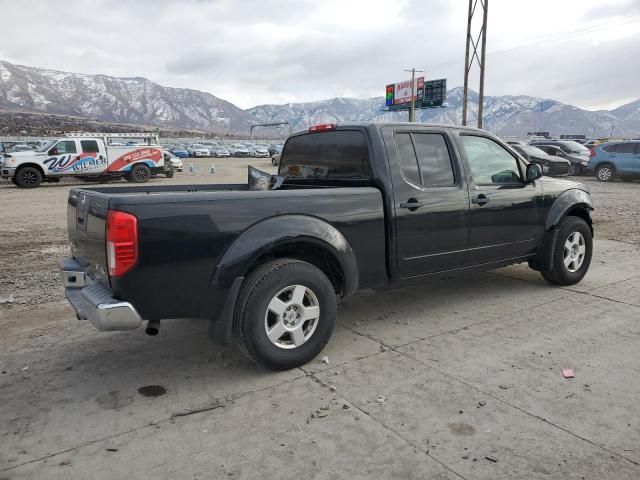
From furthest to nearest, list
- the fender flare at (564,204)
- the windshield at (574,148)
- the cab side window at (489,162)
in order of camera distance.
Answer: the windshield at (574,148), the fender flare at (564,204), the cab side window at (489,162)

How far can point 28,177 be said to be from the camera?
19438mm

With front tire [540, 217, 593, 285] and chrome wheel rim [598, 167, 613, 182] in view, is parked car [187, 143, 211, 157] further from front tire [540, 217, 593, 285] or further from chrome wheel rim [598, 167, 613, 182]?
front tire [540, 217, 593, 285]

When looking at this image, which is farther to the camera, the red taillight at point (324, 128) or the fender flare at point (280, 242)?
the red taillight at point (324, 128)

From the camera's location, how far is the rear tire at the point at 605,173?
20016 mm

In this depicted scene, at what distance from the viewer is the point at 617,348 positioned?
401 cm

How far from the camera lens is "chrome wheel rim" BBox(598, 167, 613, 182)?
20141 millimetres

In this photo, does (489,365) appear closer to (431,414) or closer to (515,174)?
(431,414)

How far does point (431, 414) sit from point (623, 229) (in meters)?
8.58

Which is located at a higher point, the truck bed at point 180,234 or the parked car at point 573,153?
the parked car at point 573,153

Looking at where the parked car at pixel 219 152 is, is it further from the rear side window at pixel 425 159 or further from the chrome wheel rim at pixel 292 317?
the chrome wheel rim at pixel 292 317

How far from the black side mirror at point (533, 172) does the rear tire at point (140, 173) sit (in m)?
19.2

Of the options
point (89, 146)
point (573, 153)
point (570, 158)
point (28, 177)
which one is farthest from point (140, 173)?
point (573, 153)

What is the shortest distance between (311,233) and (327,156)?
4.25ft

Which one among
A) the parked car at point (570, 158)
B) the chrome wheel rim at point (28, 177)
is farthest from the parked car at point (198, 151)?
the parked car at point (570, 158)
